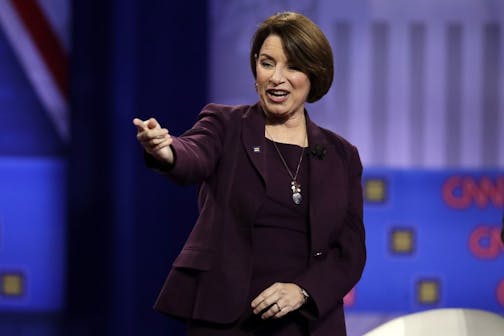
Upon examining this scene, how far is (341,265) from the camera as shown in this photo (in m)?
1.79

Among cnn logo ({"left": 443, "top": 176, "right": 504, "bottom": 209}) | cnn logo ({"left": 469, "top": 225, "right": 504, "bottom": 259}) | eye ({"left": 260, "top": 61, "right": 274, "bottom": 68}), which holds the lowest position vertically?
cnn logo ({"left": 469, "top": 225, "right": 504, "bottom": 259})

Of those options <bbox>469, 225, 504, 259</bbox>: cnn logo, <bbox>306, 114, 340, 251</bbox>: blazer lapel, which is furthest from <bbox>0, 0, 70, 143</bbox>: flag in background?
<bbox>306, 114, 340, 251</bbox>: blazer lapel

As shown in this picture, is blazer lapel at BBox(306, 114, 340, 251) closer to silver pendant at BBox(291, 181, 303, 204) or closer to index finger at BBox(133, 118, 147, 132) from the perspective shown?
silver pendant at BBox(291, 181, 303, 204)

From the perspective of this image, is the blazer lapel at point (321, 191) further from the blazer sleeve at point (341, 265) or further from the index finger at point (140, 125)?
the index finger at point (140, 125)

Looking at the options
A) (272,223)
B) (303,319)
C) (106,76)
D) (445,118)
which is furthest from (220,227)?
(445,118)

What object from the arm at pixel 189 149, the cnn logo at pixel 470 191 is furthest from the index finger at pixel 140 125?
the cnn logo at pixel 470 191

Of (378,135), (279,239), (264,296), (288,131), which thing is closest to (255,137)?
(288,131)

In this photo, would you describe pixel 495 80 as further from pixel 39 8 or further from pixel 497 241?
pixel 39 8

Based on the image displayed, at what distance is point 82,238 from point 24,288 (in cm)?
40

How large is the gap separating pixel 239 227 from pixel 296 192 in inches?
4.9

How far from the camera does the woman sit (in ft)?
5.61

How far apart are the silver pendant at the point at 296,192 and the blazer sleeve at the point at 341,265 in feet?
0.35

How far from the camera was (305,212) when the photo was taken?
175cm

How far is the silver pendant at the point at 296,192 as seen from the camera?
1.75 metres
